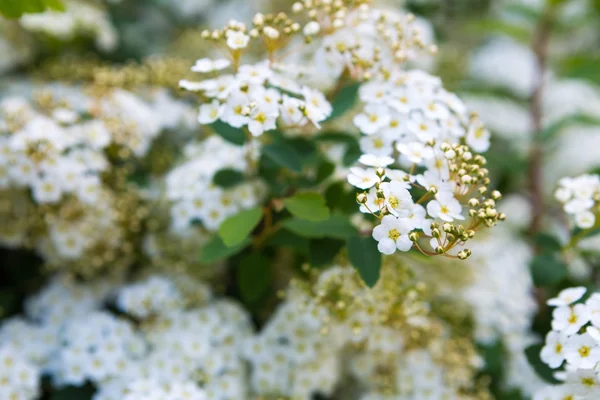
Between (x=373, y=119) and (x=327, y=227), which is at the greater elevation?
(x=373, y=119)

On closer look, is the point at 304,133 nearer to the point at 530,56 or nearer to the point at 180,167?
the point at 180,167

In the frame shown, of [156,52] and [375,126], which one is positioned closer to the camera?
[375,126]

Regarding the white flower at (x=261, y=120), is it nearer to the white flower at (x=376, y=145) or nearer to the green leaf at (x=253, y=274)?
the white flower at (x=376, y=145)

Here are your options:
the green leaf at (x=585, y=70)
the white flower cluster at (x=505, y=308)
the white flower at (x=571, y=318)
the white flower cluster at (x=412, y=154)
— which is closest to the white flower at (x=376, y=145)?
the white flower cluster at (x=412, y=154)

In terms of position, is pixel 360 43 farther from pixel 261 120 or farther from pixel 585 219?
pixel 585 219

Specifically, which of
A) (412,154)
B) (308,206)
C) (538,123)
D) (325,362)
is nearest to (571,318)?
(412,154)

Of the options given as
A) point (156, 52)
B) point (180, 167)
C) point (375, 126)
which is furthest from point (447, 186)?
point (156, 52)
